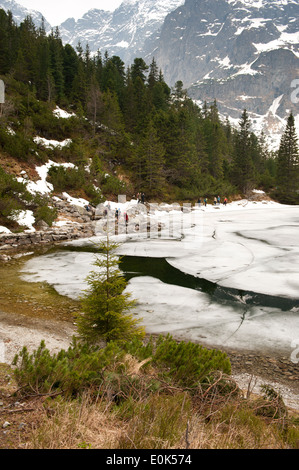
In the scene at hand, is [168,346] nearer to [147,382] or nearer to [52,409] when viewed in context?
[147,382]

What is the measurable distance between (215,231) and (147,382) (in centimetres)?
2039

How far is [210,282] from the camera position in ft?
36.7

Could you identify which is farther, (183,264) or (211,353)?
(183,264)

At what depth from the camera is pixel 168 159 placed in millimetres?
Result: 43156

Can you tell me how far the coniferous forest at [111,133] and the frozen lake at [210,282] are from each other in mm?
14813

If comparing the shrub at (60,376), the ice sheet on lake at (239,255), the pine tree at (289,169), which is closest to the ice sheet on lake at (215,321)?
the ice sheet on lake at (239,255)

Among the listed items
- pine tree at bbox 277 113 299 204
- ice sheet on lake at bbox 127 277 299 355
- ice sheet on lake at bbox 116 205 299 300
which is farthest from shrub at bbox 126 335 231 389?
pine tree at bbox 277 113 299 204

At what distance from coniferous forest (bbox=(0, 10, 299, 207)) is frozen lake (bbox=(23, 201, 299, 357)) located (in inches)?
583

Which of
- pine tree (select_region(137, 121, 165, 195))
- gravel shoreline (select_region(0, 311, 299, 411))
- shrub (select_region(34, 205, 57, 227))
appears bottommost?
gravel shoreline (select_region(0, 311, 299, 411))

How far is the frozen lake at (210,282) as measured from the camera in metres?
7.30

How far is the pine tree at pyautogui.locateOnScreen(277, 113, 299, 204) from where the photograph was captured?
181ft

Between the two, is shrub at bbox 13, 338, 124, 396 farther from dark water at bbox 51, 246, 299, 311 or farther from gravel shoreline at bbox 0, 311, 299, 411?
dark water at bbox 51, 246, 299, 311
